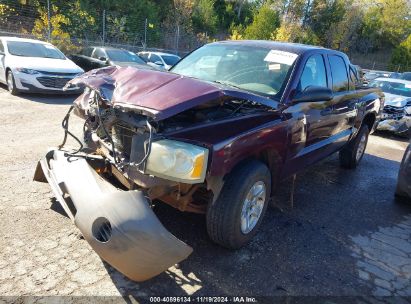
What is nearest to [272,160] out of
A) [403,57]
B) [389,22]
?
[403,57]

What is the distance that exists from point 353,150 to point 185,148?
447cm

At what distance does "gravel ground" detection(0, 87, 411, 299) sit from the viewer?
283 cm

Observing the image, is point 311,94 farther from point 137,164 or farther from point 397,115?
point 397,115

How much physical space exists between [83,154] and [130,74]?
84 centimetres

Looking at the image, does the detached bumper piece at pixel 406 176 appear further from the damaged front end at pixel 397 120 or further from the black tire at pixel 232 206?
the damaged front end at pixel 397 120

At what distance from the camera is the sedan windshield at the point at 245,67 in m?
3.87

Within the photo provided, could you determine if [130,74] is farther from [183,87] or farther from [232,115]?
[232,115]

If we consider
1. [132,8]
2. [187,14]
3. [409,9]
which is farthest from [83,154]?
[409,9]

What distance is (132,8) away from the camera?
28.0 metres

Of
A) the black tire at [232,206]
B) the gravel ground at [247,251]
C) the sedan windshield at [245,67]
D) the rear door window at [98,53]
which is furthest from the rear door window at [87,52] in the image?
the black tire at [232,206]

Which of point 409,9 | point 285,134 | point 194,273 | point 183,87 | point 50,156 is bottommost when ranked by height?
point 194,273

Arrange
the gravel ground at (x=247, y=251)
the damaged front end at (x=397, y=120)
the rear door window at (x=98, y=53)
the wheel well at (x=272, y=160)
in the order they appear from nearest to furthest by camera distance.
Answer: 1. the gravel ground at (x=247, y=251)
2. the wheel well at (x=272, y=160)
3. the damaged front end at (x=397, y=120)
4. the rear door window at (x=98, y=53)

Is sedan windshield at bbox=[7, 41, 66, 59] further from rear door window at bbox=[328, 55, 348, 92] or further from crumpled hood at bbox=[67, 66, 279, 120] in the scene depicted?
rear door window at bbox=[328, 55, 348, 92]

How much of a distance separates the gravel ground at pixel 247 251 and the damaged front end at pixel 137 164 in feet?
1.39
